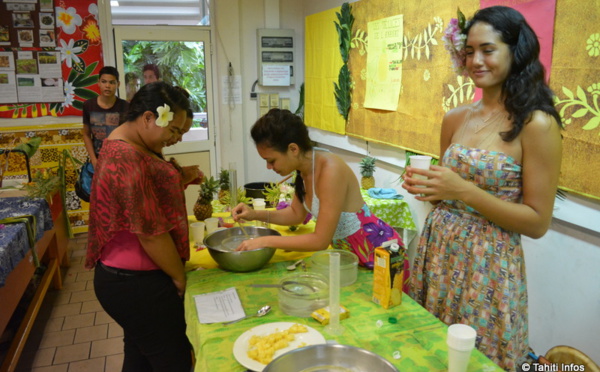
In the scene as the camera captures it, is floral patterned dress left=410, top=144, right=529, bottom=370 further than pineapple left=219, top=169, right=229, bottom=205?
No

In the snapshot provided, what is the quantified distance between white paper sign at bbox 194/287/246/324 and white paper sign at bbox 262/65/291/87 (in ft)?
13.7

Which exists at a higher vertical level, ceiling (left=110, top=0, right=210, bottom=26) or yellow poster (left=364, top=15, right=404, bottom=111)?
ceiling (left=110, top=0, right=210, bottom=26)

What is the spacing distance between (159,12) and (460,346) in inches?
206

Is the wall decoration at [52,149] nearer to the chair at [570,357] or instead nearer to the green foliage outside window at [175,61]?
the green foliage outside window at [175,61]

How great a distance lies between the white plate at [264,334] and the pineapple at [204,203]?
1253 millimetres

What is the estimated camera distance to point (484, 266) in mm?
1533

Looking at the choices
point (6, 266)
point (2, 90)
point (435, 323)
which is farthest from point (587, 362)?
point (2, 90)

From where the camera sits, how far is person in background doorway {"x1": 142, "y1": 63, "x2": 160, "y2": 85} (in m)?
5.21

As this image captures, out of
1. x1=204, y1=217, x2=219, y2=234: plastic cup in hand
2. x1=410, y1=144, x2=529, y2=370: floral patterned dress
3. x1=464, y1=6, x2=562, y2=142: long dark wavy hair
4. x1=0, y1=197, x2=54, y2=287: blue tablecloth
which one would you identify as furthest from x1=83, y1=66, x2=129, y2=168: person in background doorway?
x1=464, y1=6, x2=562, y2=142: long dark wavy hair

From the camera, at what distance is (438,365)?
1226 millimetres

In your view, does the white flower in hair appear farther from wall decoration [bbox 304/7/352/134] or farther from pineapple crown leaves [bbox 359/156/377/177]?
wall decoration [bbox 304/7/352/134]

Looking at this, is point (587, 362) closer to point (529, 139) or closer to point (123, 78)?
point (529, 139)

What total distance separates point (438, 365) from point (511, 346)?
0.43 metres

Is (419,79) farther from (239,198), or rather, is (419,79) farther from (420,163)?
(420,163)
